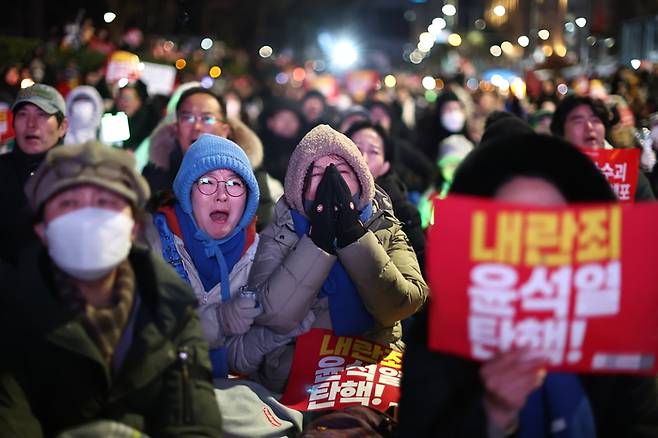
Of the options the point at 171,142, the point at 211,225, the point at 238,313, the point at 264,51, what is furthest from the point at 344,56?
the point at 238,313

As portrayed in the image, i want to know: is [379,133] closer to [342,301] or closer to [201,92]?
[201,92]

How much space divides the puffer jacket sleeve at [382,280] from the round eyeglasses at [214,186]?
64 cm

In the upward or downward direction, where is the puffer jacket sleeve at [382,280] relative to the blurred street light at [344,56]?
downward

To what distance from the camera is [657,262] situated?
8.75 ft

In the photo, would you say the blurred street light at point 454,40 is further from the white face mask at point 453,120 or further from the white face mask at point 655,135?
the white face mask at point 655,135

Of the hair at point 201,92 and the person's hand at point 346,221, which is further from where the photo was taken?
the hair at point 201,92

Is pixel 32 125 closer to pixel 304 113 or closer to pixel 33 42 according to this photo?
pixel 304 113

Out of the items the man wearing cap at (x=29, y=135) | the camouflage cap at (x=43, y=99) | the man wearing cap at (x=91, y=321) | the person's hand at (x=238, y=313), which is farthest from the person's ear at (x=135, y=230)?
the camouflage cap at (x=43, y=99)

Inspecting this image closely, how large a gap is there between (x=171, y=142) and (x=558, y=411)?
5058 mm

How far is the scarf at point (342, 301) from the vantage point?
4.58 meters

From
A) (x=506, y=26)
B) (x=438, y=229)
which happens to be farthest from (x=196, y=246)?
(x=506, y=26)

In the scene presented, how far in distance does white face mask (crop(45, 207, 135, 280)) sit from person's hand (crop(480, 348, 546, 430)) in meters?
1.18

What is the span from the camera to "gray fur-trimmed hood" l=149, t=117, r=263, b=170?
7233 millimetres

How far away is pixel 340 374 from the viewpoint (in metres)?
4.41
